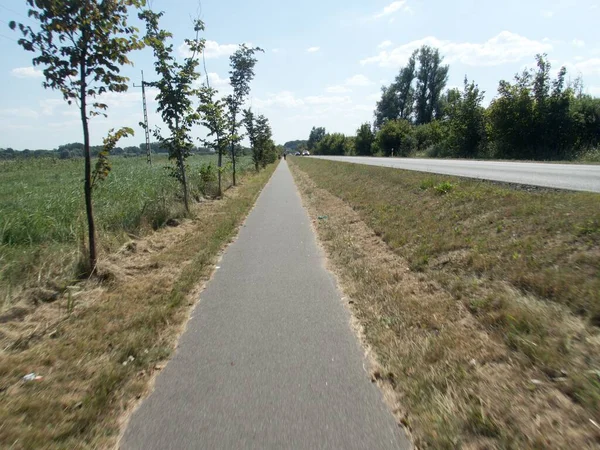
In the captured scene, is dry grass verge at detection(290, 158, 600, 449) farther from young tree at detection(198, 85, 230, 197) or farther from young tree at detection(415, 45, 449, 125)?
young tree at detection(415, 45, 449, 125)

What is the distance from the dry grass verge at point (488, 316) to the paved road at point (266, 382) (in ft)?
1.02

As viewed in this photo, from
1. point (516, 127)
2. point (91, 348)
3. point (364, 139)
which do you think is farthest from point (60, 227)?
point (364, 139)

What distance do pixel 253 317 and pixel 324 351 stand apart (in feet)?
3.62

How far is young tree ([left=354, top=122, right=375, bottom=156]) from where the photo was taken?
2520 inches

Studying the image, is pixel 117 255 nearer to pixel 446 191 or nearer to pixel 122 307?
pixel 122 307

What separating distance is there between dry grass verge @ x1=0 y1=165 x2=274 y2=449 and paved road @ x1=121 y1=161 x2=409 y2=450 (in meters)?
0.24

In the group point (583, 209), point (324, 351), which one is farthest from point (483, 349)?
point (583, 209)

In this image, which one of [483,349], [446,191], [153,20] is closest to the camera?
[483,349]

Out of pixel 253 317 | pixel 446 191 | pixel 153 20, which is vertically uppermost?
pixel 153 20

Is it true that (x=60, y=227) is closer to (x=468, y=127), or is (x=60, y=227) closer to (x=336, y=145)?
(x=468, y=127)

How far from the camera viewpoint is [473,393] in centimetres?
268

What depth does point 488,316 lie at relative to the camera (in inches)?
147

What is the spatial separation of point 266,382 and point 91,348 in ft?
5.82

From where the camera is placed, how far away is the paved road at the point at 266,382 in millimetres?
2443
